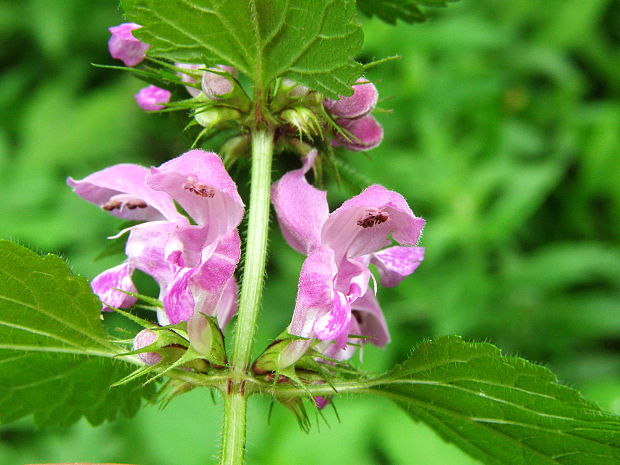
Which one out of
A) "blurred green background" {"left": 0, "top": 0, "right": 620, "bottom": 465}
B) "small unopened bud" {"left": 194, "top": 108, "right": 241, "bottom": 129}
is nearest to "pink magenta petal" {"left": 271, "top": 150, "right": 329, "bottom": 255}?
"small unopened bud" {"left": 194, "top": 108, "right": 241, "bottom": 129}

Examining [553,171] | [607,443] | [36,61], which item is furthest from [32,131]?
[607,443]

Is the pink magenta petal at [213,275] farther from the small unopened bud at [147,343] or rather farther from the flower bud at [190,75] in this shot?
the flower bud at [190,75]

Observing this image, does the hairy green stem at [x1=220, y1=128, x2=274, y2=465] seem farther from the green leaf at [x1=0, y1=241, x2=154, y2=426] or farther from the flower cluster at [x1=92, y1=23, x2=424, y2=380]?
the green leaf at [x1=0, y1=241, x2=154, y2=426]

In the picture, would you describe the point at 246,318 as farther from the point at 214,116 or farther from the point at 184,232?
the point at 214,116

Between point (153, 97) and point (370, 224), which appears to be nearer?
point (370, 224)

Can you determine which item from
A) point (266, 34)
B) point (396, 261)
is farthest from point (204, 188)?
point (396, 261)

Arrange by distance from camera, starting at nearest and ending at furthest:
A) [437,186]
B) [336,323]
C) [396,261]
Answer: [336,323] → [396,261] → [437,186]

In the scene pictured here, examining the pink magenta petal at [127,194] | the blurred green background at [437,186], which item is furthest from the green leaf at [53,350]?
the blurred green background at [437,186]

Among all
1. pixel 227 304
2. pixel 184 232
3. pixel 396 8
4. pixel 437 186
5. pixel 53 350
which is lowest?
pixel 437 186
